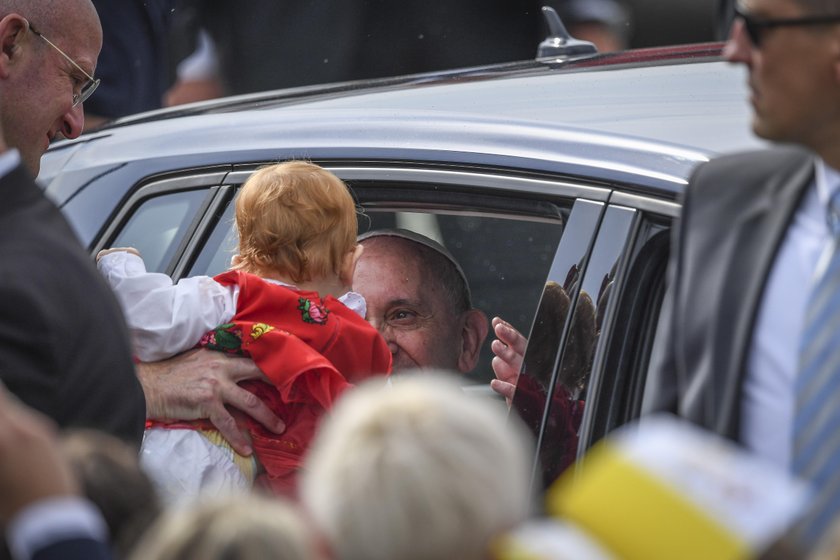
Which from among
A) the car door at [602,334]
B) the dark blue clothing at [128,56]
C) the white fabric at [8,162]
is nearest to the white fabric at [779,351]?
the car door at [602,334]

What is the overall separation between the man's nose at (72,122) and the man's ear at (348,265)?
0.69m

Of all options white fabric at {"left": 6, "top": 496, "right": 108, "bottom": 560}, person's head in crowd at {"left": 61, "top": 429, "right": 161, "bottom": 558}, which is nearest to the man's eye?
person's head in crowd at {"left": 61, "top": 429, "right": 161, "bottom": 558}

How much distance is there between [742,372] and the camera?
2.12m

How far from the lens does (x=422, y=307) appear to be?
3732 mm

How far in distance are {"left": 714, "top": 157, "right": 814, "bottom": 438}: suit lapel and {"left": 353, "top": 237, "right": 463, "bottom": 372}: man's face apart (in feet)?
5.01

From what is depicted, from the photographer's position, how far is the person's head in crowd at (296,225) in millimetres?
3400

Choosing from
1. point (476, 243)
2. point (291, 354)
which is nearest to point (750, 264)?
point (291, 354)

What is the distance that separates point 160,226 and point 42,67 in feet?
2.25

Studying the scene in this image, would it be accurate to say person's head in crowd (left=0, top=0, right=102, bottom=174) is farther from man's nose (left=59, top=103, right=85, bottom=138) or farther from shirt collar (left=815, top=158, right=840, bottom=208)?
shirt collar (left=815, top=158, right=840, bottom=208)

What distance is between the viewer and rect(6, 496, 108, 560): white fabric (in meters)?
1.62

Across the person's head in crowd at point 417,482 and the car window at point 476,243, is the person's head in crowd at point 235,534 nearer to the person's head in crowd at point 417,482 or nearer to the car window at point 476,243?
the person's head in crowd at point 417,482

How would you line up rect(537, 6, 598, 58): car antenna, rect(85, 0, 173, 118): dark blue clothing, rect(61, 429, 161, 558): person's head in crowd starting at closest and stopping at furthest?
rect(61, 429, 161, 558): person's head in crowd
rect(537, 6, 598, 58): car antenna
rect(85, 0, 173, 118): dark blue clothing

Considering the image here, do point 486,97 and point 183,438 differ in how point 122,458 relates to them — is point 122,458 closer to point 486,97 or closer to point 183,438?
point 183,438

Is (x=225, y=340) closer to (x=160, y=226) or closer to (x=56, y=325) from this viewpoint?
(x=160, y=226)
